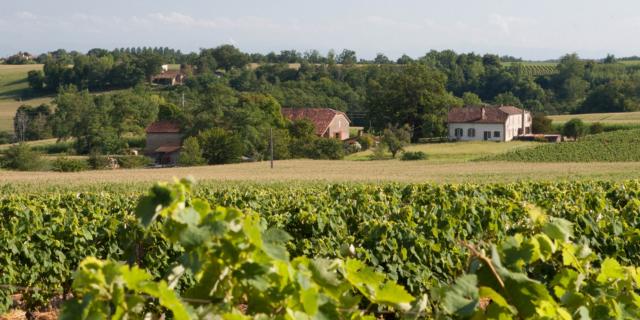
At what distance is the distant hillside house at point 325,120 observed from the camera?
79000 mm

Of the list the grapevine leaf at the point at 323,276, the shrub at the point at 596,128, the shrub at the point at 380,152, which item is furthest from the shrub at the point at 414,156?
the grapevine leaf at the point at 323,276

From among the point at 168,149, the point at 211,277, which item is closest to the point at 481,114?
the point at 168,149

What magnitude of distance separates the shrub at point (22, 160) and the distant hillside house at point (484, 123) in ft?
127

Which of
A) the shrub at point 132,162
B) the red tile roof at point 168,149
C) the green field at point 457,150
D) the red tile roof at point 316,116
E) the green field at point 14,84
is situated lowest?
the shrub at point 132,162

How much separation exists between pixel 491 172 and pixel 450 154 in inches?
744

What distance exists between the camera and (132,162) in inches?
2518

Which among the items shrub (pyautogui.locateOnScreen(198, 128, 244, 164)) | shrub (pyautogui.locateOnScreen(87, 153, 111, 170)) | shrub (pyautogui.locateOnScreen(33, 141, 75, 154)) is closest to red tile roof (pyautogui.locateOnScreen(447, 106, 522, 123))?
shrub (pyautogui.locateOnScreen(198, 128, 244, 164))

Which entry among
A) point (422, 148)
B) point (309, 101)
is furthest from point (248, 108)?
point (309, 101)

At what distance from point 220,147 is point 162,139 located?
13505 mm

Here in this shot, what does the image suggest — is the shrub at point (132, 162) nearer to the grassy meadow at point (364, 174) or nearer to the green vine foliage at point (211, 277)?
the grassy meadow at point (364, 174)

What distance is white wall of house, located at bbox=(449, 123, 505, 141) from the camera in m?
75.7

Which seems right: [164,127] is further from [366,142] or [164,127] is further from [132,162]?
[366,142]

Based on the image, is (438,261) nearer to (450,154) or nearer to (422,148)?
(450,154)

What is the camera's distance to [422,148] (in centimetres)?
6731
